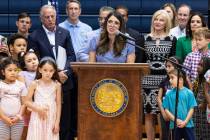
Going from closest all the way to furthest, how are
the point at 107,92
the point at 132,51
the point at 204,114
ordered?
the point at 107,92 < the point at 132,51 < the point at 204,114

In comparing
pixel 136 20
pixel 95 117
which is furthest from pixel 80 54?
pixel 136 20

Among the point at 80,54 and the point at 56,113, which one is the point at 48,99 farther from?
the point at 80,54

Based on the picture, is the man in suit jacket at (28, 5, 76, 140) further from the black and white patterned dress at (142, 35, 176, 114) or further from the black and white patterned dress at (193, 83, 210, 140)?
the black and white patterned dress at (193, 83, 210, 140)

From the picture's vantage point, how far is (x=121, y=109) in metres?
5.93

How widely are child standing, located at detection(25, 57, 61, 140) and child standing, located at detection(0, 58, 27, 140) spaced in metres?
0.19

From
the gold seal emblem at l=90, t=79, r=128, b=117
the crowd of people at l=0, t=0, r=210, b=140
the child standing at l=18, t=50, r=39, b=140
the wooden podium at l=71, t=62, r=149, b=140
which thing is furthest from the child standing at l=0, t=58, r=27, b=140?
the gold seal emblem at l=90, t=79, r=128, b=117

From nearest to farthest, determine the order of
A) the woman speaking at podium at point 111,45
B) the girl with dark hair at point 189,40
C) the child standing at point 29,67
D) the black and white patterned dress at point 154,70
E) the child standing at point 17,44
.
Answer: the woman speaking at podium at point 111,45 < the child standing at point 29,67 < the black and white patterned dress at point 154,70 < the girl with dark hair at point 189,40 < the child standing at point 17,44

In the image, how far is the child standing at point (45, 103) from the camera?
674 centimetres

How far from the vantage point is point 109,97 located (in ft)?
19.3

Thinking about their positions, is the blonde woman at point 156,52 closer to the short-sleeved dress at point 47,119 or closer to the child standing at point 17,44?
the short-sleeved dress at point 47,119

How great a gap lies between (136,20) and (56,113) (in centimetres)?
387

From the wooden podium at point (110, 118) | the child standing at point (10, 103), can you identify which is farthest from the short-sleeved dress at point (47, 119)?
the wooden podium at point (110, 118)

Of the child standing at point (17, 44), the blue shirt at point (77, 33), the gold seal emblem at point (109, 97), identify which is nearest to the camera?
the gold seal emblem at point (109, 97)

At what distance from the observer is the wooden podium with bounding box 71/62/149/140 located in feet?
19.4
